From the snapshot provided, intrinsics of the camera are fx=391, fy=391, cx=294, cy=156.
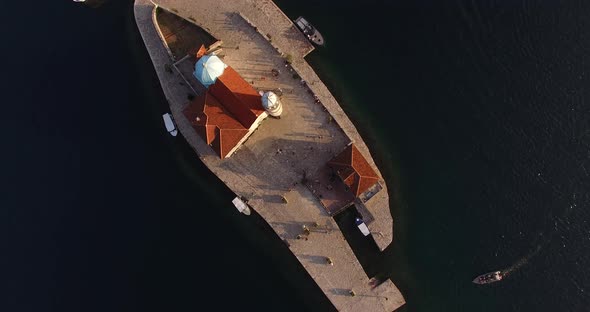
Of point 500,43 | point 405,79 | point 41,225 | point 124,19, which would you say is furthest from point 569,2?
point 41,225

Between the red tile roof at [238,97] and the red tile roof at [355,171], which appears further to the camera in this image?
the red tile roof at [355,171]

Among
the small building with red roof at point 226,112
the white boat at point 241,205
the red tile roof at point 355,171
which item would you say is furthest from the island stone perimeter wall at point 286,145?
the small building with red roof at point 226,112

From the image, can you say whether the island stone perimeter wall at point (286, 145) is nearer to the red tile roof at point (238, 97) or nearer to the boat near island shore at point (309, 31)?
the boat near island shore at point (309, 31)

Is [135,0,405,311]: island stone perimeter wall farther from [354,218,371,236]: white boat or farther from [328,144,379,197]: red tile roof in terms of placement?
[328,144,379,197]: red tile roof

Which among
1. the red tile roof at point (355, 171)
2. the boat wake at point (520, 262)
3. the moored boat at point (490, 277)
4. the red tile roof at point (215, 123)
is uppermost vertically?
the red tile roof at point (215, 123)

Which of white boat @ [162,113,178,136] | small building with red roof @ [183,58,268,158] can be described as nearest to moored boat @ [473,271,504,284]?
small building with red roof @ [183,58,268,158]

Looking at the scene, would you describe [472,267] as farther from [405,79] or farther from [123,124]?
[123,124]

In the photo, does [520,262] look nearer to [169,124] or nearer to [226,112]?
[226,112]
